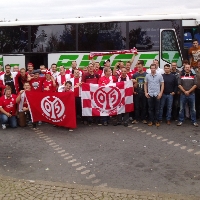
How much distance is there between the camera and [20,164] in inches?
270

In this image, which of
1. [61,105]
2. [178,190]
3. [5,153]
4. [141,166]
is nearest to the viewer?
[178,190]

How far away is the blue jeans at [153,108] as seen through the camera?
995 centimetres

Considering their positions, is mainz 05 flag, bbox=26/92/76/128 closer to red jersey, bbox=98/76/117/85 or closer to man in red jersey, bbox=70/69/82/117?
man in red jersey, bbox=70/69/82/117

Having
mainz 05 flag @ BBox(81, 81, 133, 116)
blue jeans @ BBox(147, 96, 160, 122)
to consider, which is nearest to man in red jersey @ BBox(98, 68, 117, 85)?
mainz 05 flag @ BBox(81, 81, 133, 116)

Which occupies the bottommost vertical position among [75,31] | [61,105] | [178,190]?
[178,190]

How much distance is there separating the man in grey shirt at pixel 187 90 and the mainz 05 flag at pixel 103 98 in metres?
1.61

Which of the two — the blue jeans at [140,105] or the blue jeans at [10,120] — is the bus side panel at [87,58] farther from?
the blue jeans at [10,120]

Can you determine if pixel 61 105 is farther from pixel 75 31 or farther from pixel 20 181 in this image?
pixel 75 31

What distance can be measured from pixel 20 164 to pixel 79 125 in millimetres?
3567

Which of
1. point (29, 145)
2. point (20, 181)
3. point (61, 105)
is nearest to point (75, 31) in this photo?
point (61, 105)

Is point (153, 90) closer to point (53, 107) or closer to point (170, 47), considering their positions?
point (53, 107)

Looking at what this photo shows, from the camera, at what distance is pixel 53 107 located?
976cm

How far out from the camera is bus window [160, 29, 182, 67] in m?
12.8

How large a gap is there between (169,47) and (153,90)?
142 inches
